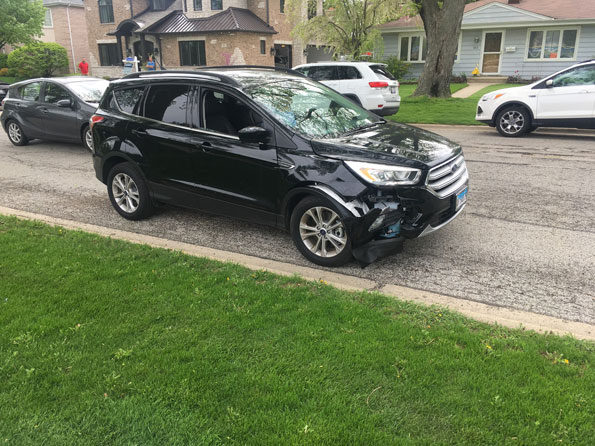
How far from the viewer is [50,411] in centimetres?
287

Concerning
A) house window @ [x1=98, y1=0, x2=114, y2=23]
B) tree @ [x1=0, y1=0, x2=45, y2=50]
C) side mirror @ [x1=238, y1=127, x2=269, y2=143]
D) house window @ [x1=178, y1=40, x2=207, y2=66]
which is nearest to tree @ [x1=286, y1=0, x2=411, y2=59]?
house window @ [x1=178, y1=40, x2=207, y2=66]

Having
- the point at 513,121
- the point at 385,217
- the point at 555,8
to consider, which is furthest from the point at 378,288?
the point at 555,8

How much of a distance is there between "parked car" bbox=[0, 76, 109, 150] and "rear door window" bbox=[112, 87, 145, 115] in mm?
4847

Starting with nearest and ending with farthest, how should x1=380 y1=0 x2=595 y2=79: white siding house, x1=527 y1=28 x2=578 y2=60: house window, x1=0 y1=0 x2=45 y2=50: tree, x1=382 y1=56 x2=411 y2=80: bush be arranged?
x1=380 y1=0 x2=595 y2=79: white siding house, x1=527 y1=28 x2=578 y2=60: house window, x1=382 y1=56 x2=411 y2=80: bush, x1=0 y1=0 x2=45 y2=50: tree

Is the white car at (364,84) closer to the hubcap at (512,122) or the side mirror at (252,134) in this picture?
the hubcap at (512,122)

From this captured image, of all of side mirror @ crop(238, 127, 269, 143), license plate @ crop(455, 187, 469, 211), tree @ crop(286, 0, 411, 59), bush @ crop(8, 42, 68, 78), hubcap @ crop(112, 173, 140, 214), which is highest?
tree @ crop(286, 0, 411, 59)

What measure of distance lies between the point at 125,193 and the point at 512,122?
9.82m

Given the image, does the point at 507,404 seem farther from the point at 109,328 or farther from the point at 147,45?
the point at 147,45

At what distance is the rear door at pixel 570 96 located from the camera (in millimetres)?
11500

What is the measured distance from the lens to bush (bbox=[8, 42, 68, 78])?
3872cm

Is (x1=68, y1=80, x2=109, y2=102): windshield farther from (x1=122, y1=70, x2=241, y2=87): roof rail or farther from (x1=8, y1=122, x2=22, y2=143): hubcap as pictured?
(x1=122, y1=70, x2=241, y2=87): roof rail

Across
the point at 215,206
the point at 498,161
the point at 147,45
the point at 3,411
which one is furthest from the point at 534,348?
the point at 147,45

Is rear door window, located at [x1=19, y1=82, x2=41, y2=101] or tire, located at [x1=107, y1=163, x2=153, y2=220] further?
rear door window, located at [x1=19, y1=82, x2=41, y2=101]

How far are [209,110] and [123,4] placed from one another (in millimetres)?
41067
